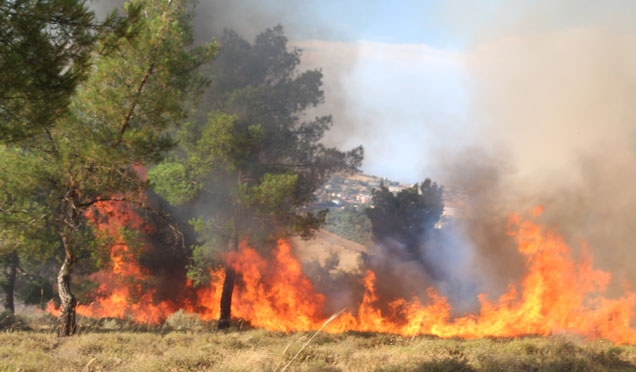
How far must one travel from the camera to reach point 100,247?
12.0 metres

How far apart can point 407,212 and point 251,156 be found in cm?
1341

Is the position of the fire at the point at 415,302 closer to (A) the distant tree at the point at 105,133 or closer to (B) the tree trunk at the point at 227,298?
(B) the tree trunk at the point at 227,298

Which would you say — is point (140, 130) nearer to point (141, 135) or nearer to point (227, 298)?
point (141, 135)

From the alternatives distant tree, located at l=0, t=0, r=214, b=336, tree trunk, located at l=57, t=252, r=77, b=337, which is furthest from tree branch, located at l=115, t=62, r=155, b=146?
tree trunk, located at l=57, t=252, r=77, b=337

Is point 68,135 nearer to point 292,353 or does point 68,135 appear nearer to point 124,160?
point 124,160

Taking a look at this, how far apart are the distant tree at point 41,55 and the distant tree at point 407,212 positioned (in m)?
23.0

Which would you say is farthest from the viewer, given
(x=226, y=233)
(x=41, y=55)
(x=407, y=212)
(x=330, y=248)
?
(x=330, y=248)

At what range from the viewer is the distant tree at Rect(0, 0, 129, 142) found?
5527mm

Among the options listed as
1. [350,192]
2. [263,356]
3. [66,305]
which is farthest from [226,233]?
[350,192]

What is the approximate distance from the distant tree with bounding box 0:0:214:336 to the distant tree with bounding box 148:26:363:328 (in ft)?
12.2

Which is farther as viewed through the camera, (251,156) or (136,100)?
(251,156)

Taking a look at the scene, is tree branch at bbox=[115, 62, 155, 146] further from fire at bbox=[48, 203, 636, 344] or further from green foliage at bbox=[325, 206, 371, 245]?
green foliage at bbox=[325, 206, 371, 245]

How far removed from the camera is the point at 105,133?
1086 cm

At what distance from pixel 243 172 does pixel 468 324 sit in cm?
992
